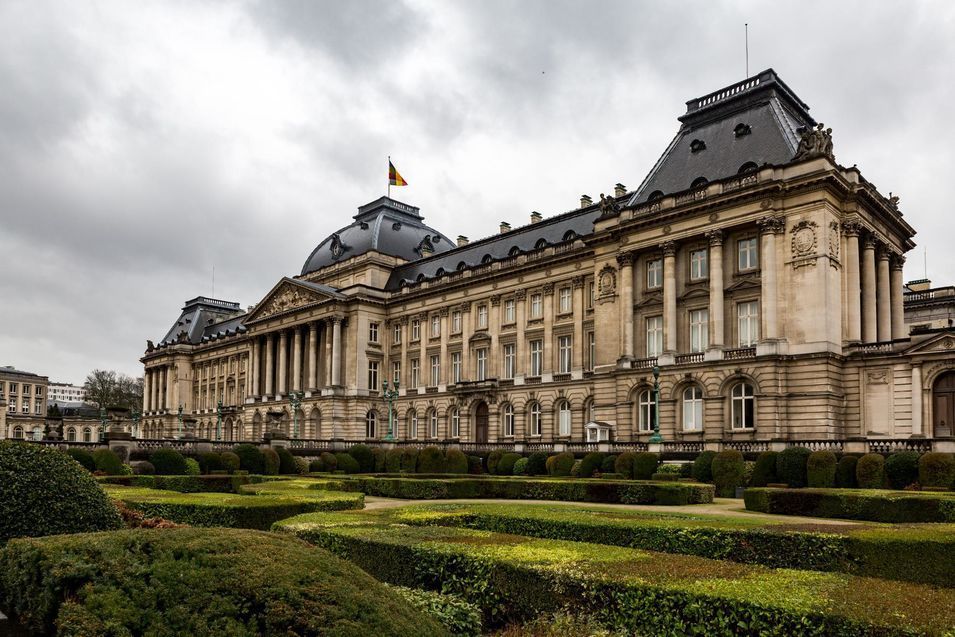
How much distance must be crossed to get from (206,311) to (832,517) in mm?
103268

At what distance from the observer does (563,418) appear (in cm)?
5875

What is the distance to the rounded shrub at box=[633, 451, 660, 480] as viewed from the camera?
37312 millimetres

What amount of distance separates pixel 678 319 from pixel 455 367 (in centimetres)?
2412

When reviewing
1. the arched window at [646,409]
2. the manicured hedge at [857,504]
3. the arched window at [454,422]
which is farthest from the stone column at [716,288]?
the arched window at [454,422]

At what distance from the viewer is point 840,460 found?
111 feet

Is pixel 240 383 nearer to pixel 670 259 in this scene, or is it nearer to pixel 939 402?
pixel 670 259

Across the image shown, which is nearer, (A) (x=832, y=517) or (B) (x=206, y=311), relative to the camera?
(A) (x=832, y=517)

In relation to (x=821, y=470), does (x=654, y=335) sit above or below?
above

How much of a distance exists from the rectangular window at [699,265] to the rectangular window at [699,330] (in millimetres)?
2082

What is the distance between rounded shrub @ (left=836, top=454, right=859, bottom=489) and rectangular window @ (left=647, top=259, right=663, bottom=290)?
19811mm

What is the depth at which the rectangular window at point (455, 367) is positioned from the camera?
224ft

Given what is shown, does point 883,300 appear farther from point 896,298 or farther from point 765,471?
point 765,471

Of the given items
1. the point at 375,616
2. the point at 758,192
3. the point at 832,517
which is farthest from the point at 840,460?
the point at 375,616

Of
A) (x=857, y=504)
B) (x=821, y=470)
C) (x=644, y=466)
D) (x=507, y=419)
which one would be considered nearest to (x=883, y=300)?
(x=821, y=470)
